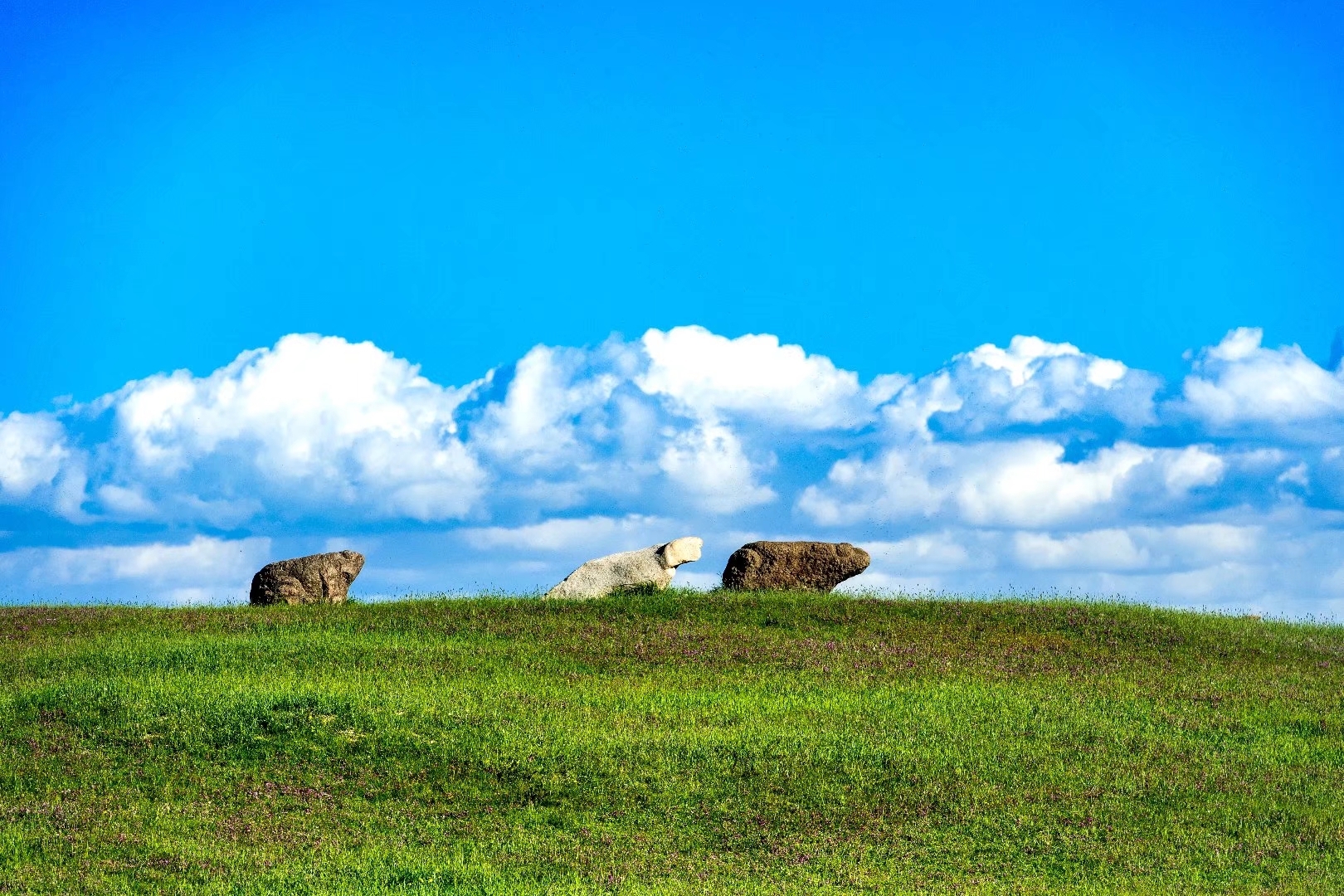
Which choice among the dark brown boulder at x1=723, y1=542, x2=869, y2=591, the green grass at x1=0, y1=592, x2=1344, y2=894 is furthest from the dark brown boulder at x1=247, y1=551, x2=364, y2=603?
the dark brown boulder at x1=723, y1=542, x2=869, y2=591

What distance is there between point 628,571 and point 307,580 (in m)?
9.08

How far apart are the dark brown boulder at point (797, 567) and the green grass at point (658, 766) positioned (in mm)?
5744

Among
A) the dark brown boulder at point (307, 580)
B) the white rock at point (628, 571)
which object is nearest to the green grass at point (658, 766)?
the white rock at point (628, 571)

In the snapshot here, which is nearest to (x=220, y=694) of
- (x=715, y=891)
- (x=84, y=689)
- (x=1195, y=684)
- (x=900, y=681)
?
(x=84, y=689)

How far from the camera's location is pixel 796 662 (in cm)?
2700

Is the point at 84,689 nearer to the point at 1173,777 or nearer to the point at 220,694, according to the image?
the point at 220,694

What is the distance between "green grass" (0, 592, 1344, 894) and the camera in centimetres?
1638

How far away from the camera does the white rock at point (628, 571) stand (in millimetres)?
35625

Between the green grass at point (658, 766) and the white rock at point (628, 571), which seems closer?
the green grass at point (658, 766)

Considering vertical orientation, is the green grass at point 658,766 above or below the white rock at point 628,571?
below

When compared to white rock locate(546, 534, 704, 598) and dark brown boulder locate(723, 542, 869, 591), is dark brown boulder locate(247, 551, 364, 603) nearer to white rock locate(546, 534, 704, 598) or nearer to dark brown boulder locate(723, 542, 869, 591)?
white rock locate(546, 534, 704, 598)

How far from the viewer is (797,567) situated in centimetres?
3634

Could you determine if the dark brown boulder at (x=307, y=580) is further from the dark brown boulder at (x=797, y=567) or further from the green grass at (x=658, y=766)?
the dark brown boulder at (x=797, y=567)

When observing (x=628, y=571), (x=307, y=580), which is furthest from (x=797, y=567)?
(x=307, y=580)
